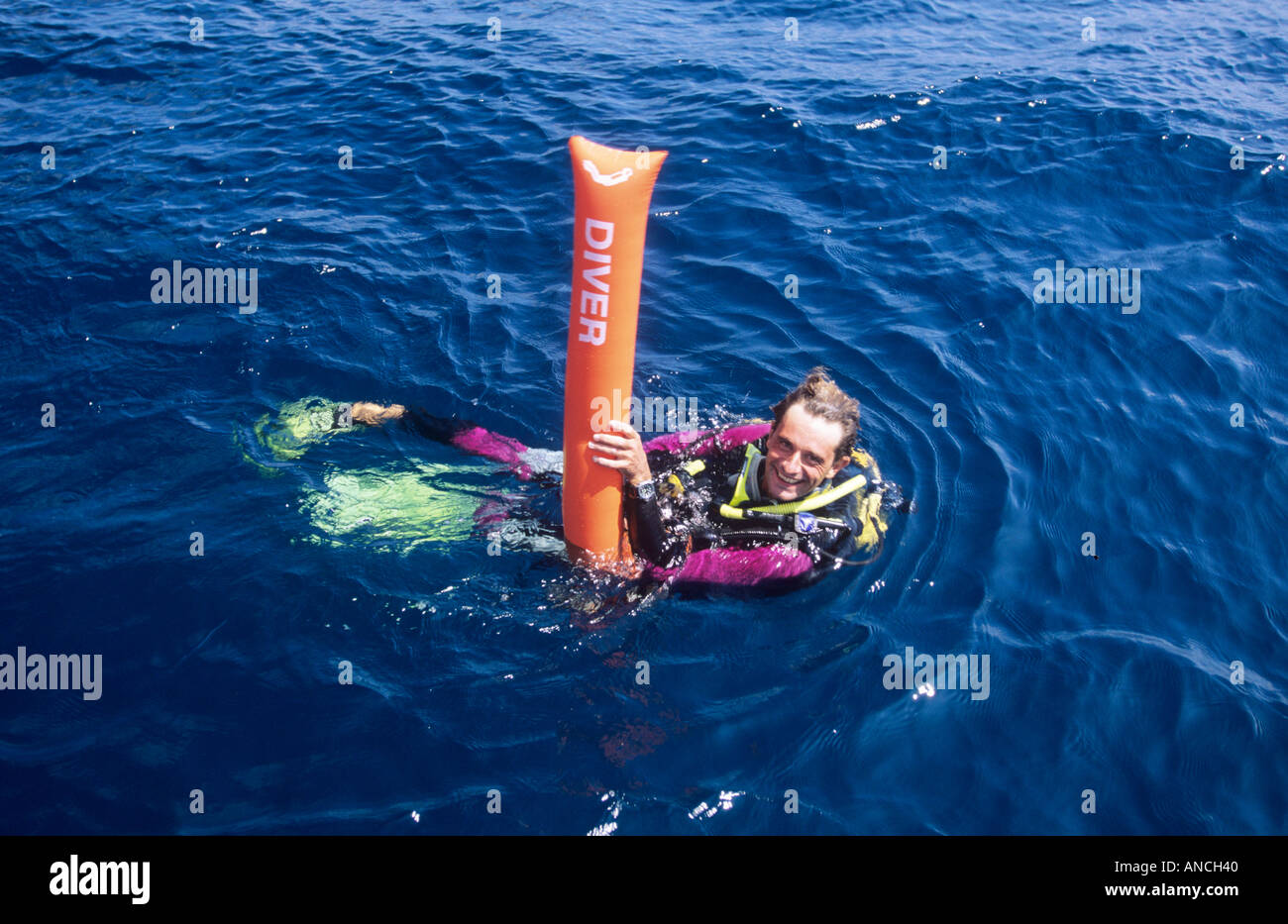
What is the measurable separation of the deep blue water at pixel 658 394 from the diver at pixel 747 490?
28 cm

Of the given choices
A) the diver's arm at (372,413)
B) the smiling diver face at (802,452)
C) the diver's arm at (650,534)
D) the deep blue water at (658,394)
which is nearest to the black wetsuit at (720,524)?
the diver's arm at (650,534)

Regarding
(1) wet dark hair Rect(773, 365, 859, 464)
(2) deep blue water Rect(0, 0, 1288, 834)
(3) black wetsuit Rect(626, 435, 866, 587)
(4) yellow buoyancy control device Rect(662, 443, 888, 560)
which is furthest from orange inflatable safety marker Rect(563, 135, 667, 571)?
(1) wet dark hair Rect(773, 365, 859, 464)

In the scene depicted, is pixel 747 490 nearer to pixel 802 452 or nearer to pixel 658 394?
pixel 802 452

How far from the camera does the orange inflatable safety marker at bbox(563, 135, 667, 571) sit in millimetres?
4117

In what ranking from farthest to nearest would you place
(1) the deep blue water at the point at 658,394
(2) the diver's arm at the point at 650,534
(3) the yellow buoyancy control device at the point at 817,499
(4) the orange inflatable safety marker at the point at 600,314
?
(3) the yellow buoyancy control device at the point at 817,499
(2) the diver's arm at the point at 650,534
(1) the deep blue water at the point at 658,394
(4) the orange inflatable safety marker at the point at 600,314

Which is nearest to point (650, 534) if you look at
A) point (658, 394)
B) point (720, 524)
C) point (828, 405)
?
point (720, 524)

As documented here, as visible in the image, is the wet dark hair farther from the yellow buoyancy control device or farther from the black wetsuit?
the black wetsuit

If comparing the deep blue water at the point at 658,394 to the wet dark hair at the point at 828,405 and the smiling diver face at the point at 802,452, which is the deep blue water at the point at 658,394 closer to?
the smiling diver face at the point at 802,452

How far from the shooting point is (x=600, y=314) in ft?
14.4

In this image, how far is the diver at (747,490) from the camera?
5.16 m

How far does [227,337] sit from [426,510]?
8.92ft

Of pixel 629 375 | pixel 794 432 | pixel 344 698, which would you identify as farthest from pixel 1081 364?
pixel 344 698

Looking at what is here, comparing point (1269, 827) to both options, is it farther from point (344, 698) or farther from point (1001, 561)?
point (344, 698)

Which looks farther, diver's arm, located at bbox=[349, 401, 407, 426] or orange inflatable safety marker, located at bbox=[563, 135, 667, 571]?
diver's arm, located at bbox=[349, 401, 407, 426]
